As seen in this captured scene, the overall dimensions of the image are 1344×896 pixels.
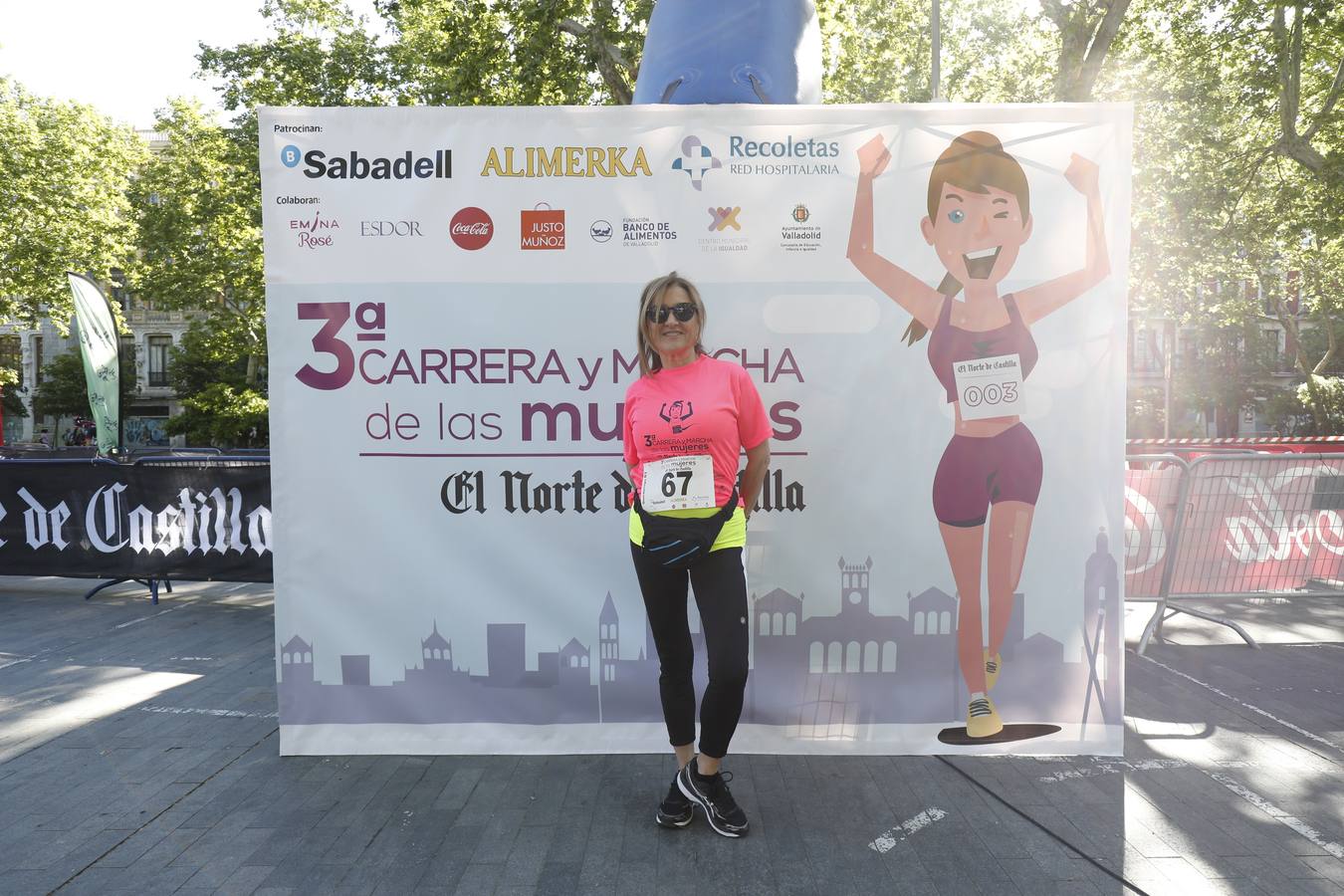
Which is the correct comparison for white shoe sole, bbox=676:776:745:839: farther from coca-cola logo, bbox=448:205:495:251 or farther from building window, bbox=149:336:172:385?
building window, bbox=149:336:172:385

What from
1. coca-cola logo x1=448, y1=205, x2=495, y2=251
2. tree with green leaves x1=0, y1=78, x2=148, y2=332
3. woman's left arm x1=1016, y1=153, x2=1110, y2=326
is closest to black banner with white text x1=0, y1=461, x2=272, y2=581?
coca-cola logo x1=448, y1=205, x2=495, y2=251

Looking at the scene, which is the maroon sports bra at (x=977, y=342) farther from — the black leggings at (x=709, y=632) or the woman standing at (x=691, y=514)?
the black leggings at (x=709, y=632)

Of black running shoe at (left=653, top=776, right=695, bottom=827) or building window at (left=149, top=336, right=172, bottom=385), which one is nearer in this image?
black running shoe at (left=653, top=776, right=695, bottom=827)

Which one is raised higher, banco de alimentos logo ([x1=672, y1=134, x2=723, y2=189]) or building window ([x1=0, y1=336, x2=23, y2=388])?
building window ([x1=0, y1=336, x2=23, y2=388])

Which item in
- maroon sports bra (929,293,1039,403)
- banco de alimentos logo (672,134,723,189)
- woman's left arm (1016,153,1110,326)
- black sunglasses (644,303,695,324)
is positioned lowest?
maroon sports bra (929,293,1039,403)

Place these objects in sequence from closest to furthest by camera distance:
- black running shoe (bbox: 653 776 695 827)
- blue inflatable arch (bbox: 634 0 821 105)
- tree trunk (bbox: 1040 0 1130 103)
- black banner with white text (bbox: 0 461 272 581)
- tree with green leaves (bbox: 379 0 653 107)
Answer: black running shoe (bbox: 653 776 695 827)
blue inflatable arch (bbox: 634 0 821 105)
black banner with white text (bbox: 0 461 272 581)
tree trunk (bbox: 1040 0 1130 103)
tree with green leaves (bbox: 379 0 653 107)

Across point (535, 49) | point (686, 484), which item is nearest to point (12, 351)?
point (535, 49)

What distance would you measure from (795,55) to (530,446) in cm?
275

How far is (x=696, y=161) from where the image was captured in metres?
4.09

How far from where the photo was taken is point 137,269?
95.1ft

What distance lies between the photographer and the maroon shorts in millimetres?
4168

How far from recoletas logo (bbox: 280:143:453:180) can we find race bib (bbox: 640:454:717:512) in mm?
1794

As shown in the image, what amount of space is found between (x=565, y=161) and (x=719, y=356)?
1.12m

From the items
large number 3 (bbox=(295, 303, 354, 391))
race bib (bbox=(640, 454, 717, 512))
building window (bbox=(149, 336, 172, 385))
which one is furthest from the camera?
building window (bbox=(149, 336, 172, 385))
